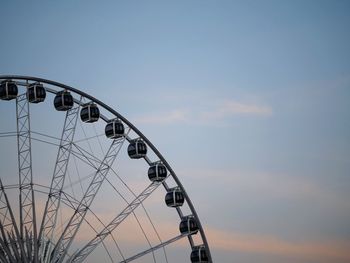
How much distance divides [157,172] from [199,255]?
22.4ft

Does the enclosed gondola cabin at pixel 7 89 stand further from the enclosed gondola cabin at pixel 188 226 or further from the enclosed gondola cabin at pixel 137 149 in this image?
the enclosed gondola cabin at pixel 188 226

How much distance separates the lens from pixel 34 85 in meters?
47.3

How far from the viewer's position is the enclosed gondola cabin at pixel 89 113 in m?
48.9

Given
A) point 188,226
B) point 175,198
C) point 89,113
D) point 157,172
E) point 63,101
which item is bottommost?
point 188,226

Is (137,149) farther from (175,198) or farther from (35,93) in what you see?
(35,93)

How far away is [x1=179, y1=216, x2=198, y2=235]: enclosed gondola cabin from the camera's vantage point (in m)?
49.2

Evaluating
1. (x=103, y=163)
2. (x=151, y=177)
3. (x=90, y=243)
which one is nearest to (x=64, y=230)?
(x=90, y=243)

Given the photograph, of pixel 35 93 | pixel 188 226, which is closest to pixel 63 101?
pixel 35 93

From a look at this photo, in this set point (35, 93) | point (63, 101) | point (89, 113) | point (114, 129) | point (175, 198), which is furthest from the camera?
point (175, 198)

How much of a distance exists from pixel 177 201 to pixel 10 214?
14.0 meters

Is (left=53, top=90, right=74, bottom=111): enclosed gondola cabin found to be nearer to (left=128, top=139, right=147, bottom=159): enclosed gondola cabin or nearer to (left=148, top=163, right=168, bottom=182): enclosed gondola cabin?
(left=128, top=139, right=147, bottom=159): enclosed gondola cabin

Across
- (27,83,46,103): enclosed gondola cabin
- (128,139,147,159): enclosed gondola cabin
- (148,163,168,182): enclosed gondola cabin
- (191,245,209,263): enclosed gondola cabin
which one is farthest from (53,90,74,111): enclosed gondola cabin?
(191,245,209,263): enclosed gondola cabin

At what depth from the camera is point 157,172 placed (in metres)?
49.7

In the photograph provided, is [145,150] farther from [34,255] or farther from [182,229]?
[34,255]
